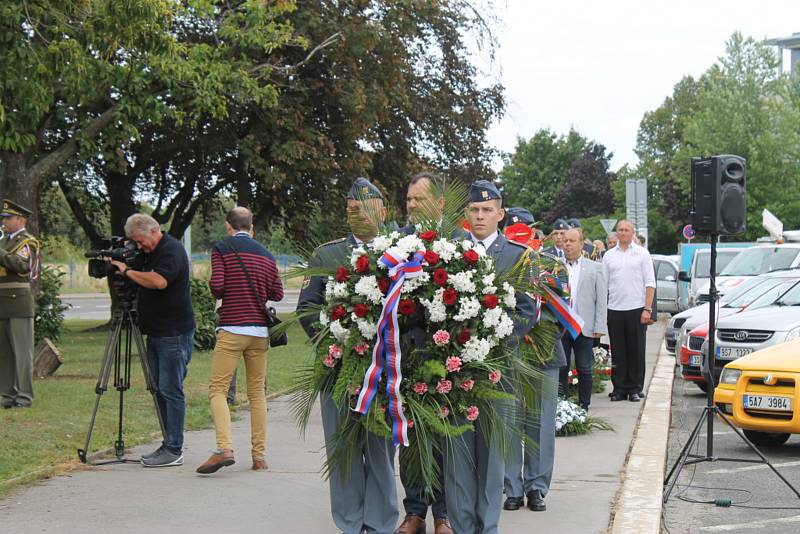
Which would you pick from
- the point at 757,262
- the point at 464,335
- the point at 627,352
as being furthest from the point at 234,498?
the point at 757,262

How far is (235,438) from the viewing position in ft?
33.9

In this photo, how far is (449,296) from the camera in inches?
224

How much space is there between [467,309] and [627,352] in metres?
8.45

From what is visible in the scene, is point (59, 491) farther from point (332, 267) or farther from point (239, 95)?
point (239, 95)

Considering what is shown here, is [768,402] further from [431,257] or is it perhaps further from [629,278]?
[431,257]

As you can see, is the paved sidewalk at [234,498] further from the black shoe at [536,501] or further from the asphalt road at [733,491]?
the asphalt road at [733,491]

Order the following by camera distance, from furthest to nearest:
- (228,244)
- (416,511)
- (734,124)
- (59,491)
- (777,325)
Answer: (734,124) → (777,325) → (228,244) → (59,491) → (416,511)

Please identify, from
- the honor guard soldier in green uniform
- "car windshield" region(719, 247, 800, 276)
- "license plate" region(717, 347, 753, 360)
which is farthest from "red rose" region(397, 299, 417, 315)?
"car windshield" region(719, 247, 800, 276)

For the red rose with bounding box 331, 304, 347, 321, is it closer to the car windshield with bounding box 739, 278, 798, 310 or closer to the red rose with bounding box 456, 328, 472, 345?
the red rose with bounding box 456, 328, 472, 345

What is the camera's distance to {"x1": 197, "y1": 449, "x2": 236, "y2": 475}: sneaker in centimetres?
837

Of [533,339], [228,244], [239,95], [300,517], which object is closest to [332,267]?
[533,339]

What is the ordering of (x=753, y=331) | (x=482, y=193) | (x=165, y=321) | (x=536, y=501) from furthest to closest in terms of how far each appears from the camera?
(x=753, y=331)
(x=165, y=321)
(x=536, y=501)
(x=482, y=193)

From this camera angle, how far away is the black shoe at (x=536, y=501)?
23.9ft

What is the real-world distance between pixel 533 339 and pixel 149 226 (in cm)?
367
